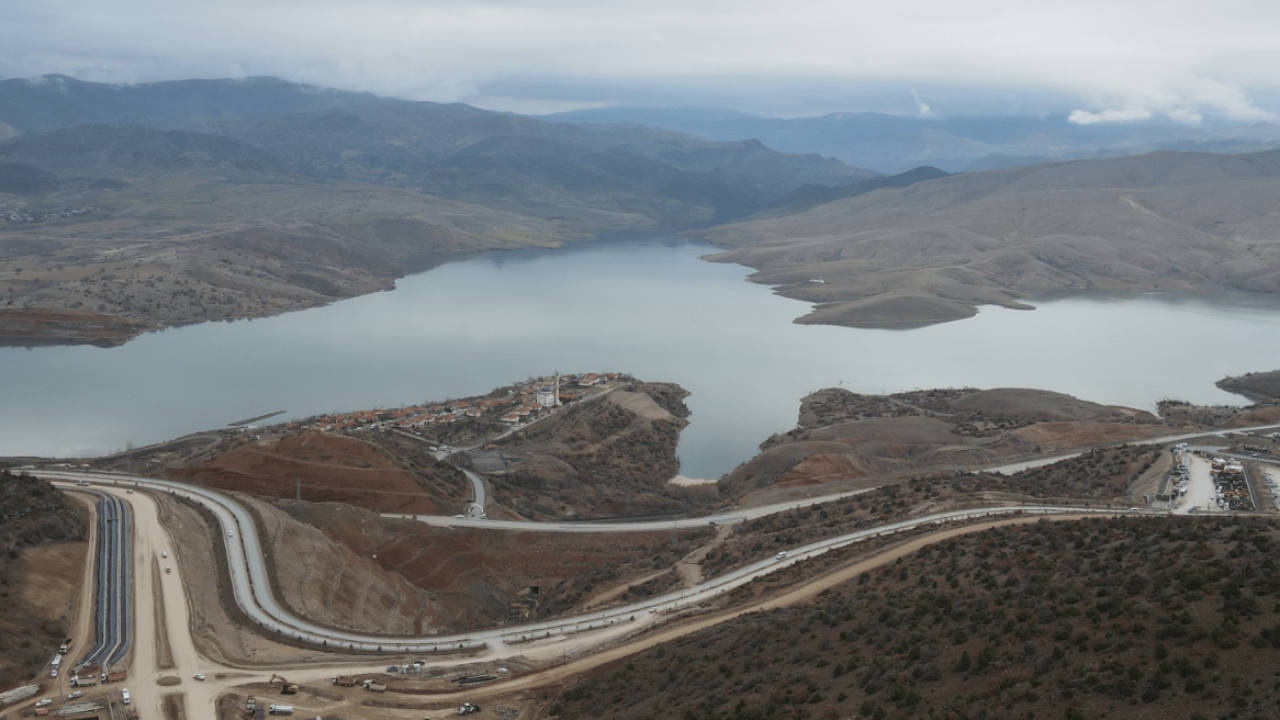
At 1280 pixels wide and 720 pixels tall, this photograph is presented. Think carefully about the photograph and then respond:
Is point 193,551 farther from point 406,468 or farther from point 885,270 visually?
point 885,270

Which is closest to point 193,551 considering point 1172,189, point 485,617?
point 485,617

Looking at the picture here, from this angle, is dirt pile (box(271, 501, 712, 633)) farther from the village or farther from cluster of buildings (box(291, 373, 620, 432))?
cluster of buildings (box(291, 373, 620, 432))

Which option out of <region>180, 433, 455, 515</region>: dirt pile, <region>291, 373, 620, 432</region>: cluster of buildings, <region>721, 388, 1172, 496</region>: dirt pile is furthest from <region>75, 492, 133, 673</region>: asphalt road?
<region>721, 388, 1172, 496</region>: dirt pile

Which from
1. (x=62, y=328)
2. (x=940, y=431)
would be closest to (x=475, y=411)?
(x=940, y=431)

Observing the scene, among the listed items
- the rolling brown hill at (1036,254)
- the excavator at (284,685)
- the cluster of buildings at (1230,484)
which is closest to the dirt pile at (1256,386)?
the rolling brown hill at (1036,254)

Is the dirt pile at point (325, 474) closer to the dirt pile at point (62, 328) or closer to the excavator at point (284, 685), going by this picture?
the excavator at point (284, 685)

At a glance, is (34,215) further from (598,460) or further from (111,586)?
(111,586)

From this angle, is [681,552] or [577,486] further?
[577,486]
